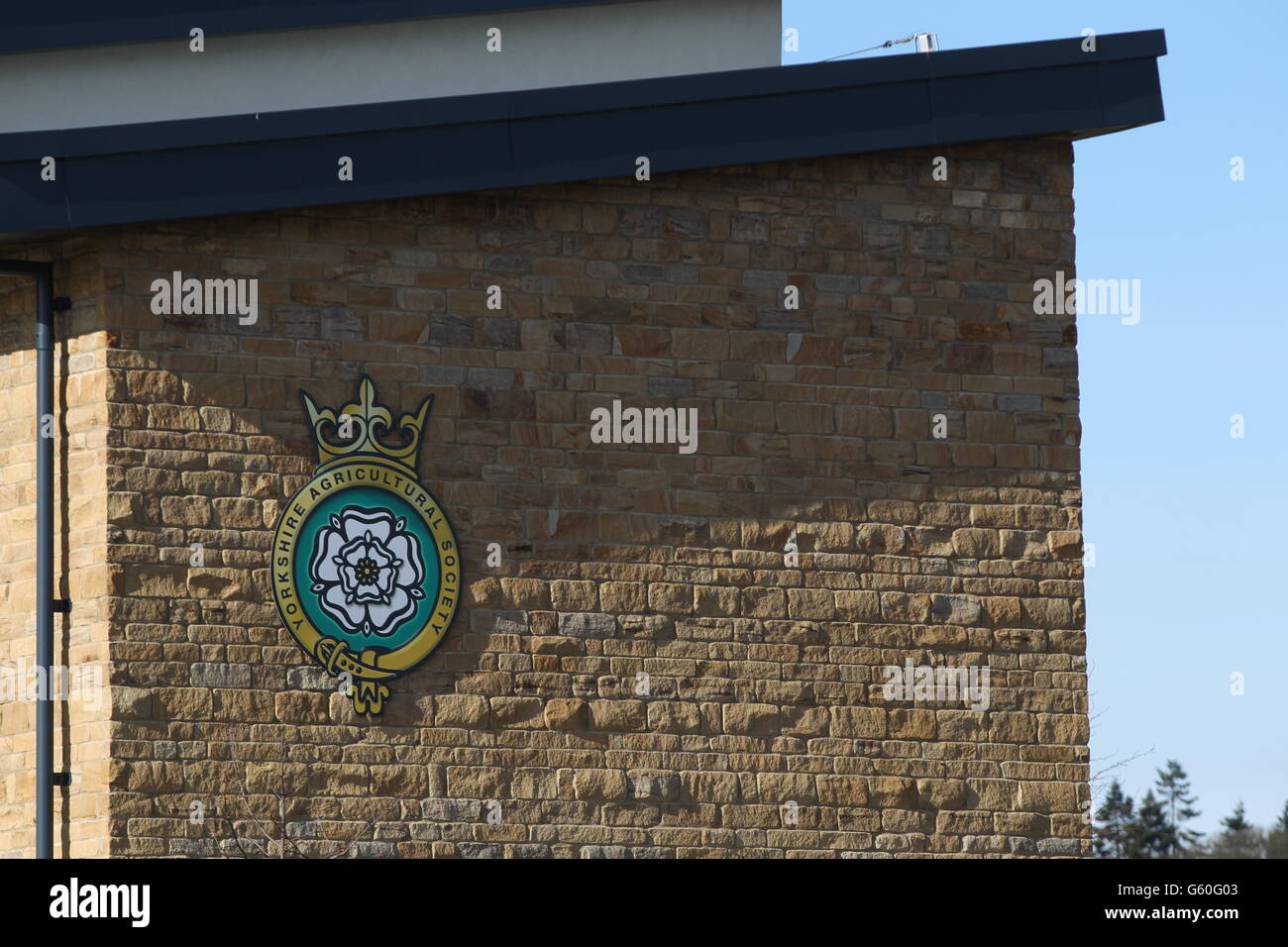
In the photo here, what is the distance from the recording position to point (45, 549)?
10914 millimetres

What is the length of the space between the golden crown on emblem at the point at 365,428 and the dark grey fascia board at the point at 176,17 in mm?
3802

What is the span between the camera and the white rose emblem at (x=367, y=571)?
36.4 ft

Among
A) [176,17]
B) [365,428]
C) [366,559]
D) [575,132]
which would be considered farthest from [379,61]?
[366,559]

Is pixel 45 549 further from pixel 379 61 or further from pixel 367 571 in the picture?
pixel 379 61

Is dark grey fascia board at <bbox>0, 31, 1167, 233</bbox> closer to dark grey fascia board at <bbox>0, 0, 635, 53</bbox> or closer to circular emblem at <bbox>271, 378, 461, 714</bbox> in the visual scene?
circular emblem at <bbox>271, 378, 461, 714</bbox>

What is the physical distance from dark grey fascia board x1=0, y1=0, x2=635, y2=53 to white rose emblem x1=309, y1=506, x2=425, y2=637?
4.41 meters

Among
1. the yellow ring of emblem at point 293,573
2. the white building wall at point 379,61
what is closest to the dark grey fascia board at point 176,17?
the white building wall at point 379,61

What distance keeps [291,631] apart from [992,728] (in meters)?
4.17

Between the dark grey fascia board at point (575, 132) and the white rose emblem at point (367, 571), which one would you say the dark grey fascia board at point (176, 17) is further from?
the white rose emblem at point (367, 571)

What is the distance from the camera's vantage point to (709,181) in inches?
477

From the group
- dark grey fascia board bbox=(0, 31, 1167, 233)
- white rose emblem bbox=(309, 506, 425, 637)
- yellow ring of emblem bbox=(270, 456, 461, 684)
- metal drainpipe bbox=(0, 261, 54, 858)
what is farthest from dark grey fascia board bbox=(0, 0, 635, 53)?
white rose emblem bbox=(309, 506, 425, 637)

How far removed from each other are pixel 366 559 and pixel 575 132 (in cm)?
274
